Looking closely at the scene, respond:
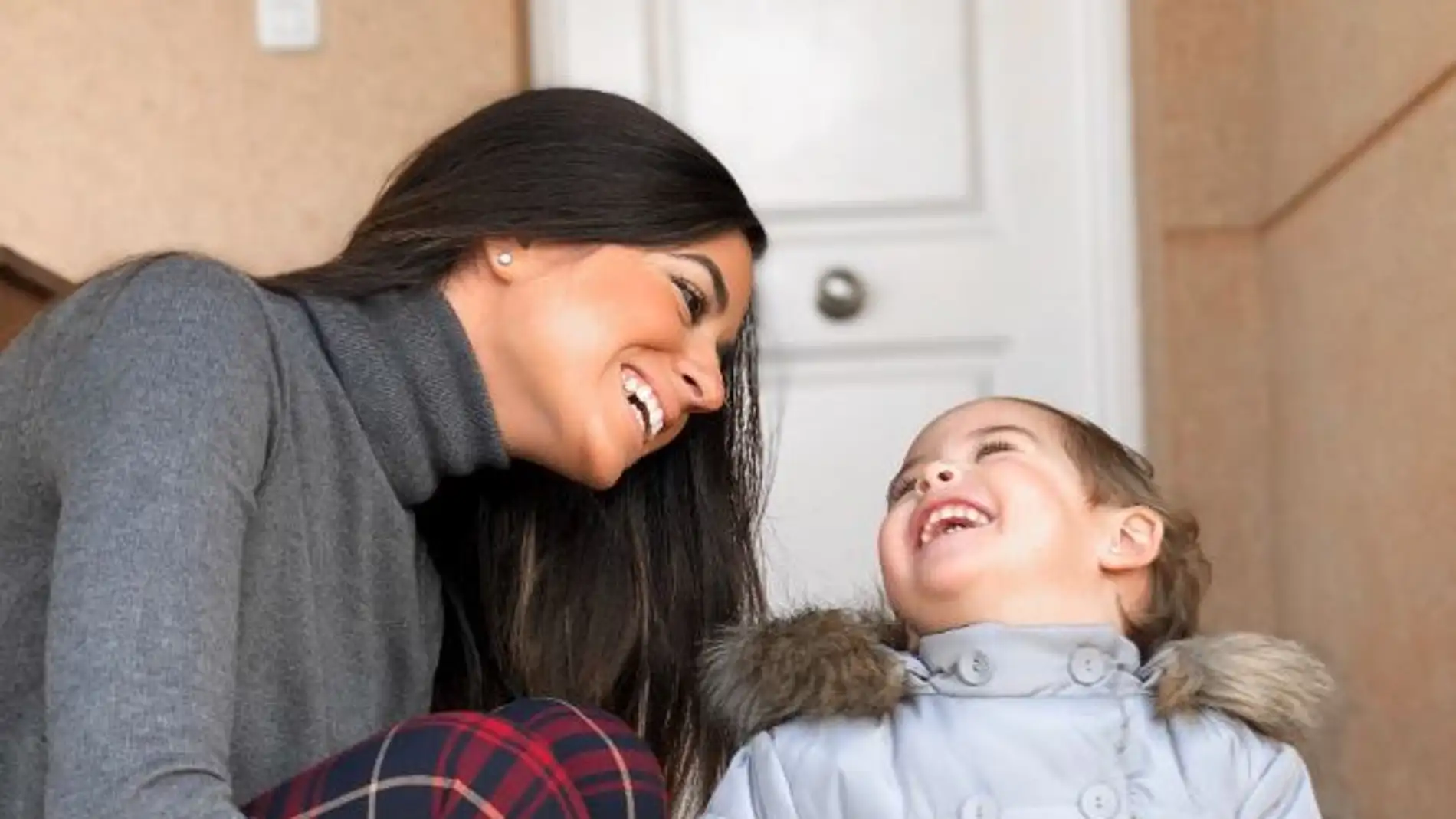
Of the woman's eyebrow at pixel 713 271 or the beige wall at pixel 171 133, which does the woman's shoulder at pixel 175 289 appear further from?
the beige wall at pixel 171 133

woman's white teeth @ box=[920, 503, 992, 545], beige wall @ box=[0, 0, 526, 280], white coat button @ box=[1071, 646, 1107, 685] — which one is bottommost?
white coat button @ box=[1071, 646, 1107, 685]

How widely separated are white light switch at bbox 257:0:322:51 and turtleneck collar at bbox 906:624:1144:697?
6.74 feet

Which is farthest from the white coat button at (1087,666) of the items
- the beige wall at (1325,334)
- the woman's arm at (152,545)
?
the beige wall at (1325,334)

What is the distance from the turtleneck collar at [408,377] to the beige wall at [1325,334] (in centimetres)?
99

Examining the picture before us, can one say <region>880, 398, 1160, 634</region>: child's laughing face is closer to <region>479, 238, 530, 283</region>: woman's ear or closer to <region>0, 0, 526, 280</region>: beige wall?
<region>479, 238, 530, 283</region>: woman's ear

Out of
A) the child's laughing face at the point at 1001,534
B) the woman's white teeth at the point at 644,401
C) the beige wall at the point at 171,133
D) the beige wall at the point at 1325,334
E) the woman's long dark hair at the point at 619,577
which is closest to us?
the child's laughing face at the point at 1001,534

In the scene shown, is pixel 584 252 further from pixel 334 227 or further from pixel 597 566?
pixel 334 227

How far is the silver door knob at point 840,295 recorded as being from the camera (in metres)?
3.01

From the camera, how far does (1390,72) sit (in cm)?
227

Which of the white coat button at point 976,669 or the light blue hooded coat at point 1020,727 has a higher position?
the white coat button at point 976,669

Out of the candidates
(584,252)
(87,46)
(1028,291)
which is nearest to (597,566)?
(584,252)

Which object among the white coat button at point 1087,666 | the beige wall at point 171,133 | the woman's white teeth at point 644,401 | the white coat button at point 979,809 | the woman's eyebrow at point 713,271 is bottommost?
the white coat button at point 979,809

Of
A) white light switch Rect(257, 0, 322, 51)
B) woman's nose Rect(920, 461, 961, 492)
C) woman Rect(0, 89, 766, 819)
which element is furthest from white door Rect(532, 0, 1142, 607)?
woman's nose Rect(920, 461, 961, 492)

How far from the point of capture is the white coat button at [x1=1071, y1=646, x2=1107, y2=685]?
4.69ft
